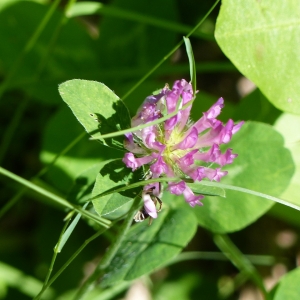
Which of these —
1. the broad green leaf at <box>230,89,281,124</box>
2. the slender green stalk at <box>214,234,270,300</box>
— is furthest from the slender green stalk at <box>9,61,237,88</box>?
the slender green stalk at <box>214,234,270,300</box>

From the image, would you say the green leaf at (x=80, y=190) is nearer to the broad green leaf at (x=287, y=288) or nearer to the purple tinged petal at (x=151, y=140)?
the purple tinged petal at (x=151, y=140)

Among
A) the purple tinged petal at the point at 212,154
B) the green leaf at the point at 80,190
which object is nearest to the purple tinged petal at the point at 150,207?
the purple tinged petal at the point at 212,154

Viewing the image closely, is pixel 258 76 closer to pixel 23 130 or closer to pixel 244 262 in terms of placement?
pixel 244 262

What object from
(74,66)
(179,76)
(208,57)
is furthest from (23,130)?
(208,57)

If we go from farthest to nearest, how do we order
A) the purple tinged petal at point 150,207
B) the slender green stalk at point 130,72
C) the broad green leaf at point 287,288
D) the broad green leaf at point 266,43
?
the slender green stalk at point 130,72 < the broad green leaf at point 287,288 < the broad green leaf at point 266,43 < the purple tinged petal at point 150,207

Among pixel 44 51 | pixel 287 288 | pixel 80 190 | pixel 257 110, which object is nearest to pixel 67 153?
pixel 80 190

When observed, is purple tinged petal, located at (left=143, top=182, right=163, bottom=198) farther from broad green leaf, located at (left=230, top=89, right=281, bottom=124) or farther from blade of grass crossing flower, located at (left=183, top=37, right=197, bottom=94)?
broad green leaf, located at (left=230, top=89, right=281, bottom=124)
